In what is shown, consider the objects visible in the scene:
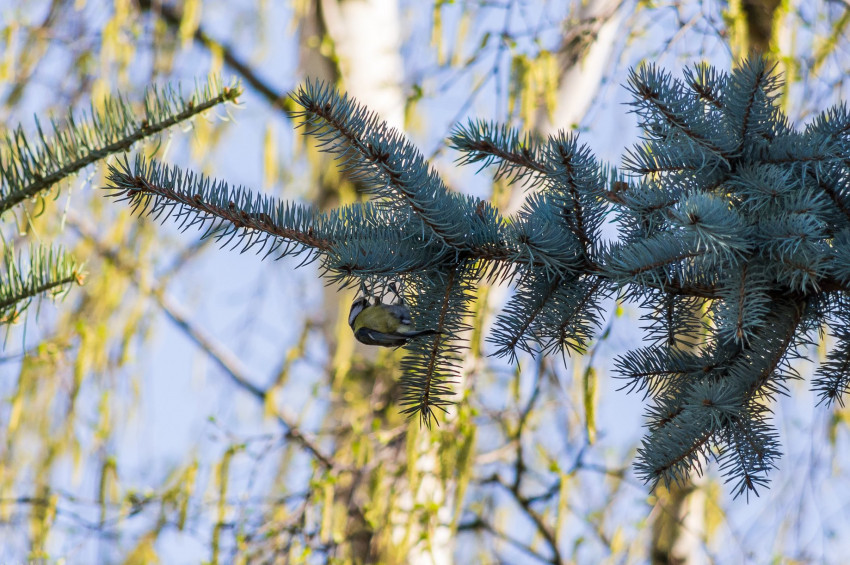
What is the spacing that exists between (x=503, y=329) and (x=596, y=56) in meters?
1.70

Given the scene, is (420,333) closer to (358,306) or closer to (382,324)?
(382,324)

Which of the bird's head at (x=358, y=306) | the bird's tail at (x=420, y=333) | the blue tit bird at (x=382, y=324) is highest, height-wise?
the bird's head at (x=358, y=306)

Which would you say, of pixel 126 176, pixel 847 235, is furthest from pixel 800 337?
pixel 126 176

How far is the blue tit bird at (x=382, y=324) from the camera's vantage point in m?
0.99

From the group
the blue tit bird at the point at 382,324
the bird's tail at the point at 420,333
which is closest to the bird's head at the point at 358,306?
the blue tit bird at the point at 382,324

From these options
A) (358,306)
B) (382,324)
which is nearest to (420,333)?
(382,324)

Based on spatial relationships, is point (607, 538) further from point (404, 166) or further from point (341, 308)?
point (404, 166)

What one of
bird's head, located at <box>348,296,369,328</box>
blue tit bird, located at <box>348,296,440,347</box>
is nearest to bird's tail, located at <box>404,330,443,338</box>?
blue tit bird, located at <box>348,296,440,347</box>

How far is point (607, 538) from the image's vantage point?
8.69 feet

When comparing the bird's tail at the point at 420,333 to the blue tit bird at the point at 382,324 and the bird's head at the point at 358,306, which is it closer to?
the blue tit bird at the point at 382,324

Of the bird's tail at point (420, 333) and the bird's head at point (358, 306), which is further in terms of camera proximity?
the bird's head at point (358, 306)

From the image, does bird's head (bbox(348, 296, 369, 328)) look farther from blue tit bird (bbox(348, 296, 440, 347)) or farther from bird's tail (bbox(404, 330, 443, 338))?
bird's tail (bbox(404, 330, 443, 338))

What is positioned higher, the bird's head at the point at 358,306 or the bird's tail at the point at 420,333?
the bird's head at the point at 358,306

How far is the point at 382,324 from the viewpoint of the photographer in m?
1.06
